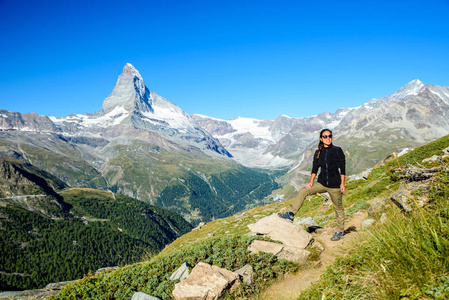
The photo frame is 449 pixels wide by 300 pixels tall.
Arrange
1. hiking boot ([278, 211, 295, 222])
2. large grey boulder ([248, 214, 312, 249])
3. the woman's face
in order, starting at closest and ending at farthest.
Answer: large grey boulder ([248, 214, 312, 249]) → the woman's face → hiking boot ([278, 211, 295, 222])

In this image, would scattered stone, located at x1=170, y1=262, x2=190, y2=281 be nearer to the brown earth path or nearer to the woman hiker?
the brown earth path

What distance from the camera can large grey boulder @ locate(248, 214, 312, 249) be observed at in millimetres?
11713

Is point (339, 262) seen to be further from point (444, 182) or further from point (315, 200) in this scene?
point (315, 200)

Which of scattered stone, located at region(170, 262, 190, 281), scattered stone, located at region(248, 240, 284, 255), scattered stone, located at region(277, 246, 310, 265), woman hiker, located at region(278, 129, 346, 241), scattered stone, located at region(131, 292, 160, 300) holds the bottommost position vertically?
scattered stone, located at region(277, 246, 310, 265)

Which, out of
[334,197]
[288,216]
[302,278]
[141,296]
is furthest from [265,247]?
[141,296]

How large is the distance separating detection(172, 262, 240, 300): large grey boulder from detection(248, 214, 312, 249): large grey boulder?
398 cm

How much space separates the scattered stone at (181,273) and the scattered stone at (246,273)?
2182mm

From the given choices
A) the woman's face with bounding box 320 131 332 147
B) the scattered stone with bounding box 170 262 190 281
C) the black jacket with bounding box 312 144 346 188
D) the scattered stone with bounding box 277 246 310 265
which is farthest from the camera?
the woman's face with bounding box 320 131 332 147

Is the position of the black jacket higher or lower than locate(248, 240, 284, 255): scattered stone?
higher

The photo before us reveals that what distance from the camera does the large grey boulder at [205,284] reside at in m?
8.17

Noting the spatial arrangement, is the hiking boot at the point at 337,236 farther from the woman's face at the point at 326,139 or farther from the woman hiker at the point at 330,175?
the woman's face at the point at 326,139

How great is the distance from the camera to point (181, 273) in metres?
9.80

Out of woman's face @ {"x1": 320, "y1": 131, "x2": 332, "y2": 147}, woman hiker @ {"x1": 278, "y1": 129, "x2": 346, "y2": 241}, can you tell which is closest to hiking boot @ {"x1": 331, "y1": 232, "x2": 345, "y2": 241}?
woman hiker @ {"x1": 278, "y1": 129, "x2": 346, "y2": 241}

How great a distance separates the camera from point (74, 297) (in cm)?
947
